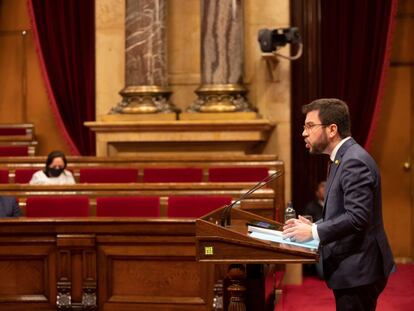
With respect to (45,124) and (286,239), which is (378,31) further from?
(286,239)

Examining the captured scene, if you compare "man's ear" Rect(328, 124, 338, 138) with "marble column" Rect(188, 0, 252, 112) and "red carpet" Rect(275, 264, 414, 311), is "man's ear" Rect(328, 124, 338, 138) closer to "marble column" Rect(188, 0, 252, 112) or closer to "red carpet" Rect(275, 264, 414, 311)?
"red carpet" Rect(275, 264, 414, 311)

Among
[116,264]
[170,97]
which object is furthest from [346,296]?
[170,97]

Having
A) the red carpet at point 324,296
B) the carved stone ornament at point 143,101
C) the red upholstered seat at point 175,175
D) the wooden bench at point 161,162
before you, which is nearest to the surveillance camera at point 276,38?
the wooden bench at point 161,162

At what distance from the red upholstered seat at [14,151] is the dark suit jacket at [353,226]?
22.6ft

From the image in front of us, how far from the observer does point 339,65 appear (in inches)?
355

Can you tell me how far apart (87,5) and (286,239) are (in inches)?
289

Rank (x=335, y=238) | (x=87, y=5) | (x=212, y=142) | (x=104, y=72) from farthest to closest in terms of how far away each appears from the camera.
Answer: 1. (x=87, y=5)
2. (x=104, y=72)
3. (x=212, y=142)
4. (x=335, y=238)

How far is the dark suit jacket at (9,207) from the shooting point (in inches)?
233

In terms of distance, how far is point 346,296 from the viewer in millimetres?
3119

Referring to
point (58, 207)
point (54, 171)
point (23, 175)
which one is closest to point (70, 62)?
point (23, 175)

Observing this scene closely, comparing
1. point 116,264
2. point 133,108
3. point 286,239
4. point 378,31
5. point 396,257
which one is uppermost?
point 378,31

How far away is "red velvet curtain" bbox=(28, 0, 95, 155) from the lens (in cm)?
1009

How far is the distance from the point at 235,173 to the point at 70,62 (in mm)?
3453

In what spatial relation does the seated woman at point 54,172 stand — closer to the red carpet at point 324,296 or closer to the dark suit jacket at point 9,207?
the dark suit jacket at point 9,207
